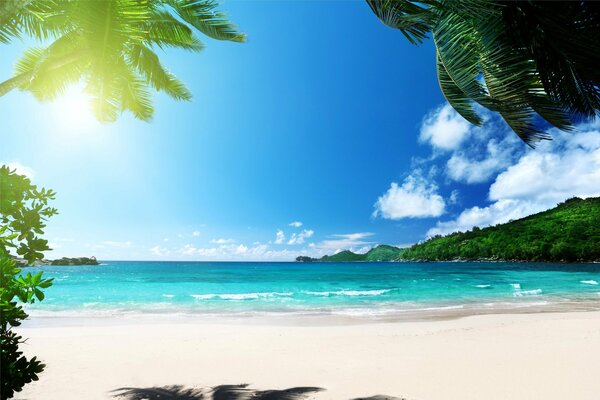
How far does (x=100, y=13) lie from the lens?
11.4 feet

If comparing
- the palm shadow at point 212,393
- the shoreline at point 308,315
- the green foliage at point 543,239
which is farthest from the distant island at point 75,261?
the green foliage at point 543,239

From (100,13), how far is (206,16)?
8.35ft

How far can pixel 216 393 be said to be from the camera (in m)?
4.91

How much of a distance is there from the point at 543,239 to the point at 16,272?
102969 millimetres

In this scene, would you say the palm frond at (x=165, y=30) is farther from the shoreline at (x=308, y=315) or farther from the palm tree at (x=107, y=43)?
the shoreline at (x=308, y=315)

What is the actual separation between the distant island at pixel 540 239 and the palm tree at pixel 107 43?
92141 mm

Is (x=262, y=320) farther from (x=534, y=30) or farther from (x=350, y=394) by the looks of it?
(x=534, y=30)

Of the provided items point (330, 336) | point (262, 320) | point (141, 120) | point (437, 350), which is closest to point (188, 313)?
point (262, 320)

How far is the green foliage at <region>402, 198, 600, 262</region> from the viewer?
74375 mm

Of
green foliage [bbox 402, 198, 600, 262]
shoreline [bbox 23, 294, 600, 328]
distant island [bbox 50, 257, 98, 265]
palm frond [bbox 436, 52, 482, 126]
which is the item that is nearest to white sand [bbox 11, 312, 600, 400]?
shoreline [bbox 23, 294, 600, 328]

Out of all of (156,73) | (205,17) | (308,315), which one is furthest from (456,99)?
(308,315)

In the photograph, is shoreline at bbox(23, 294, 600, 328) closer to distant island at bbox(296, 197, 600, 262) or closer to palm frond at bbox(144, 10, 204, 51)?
palm frond at bbox(144, 10, 204, 51)

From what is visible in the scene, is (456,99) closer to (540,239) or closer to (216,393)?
(216,393)

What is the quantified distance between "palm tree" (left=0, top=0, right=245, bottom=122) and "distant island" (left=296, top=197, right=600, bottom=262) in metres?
92.1
